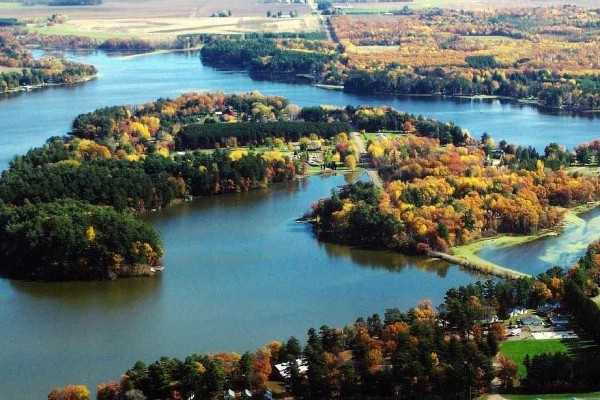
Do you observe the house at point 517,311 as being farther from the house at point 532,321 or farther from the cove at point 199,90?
the cove at point 199,90

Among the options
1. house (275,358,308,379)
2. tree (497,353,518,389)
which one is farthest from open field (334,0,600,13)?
tree (497,353,518,389)

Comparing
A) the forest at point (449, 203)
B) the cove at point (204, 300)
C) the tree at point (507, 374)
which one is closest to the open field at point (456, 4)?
the forest at point (449, 203)

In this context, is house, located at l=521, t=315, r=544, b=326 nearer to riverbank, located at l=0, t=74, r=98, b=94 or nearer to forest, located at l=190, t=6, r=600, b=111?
forest, located at l=190, t=6, r=600, b=111

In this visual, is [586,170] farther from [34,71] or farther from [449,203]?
[34,71]

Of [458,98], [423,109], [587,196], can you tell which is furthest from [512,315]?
[458,98]

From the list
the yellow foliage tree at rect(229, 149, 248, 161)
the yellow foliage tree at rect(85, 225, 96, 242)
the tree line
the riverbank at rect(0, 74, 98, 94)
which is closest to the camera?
the yellow foliage tree at rect(85, 225, 96, 242)
